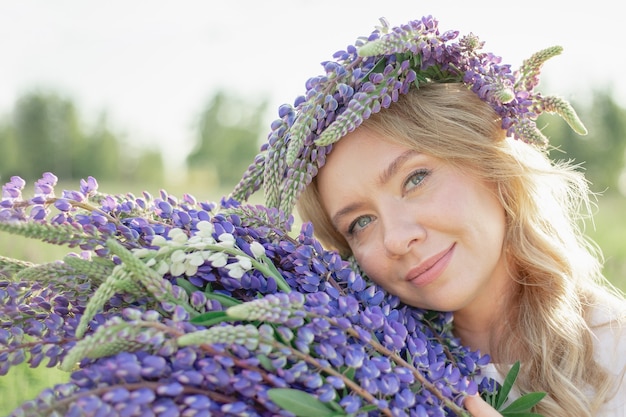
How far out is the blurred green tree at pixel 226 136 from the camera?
119 feet

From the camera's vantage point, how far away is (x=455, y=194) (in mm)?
2242

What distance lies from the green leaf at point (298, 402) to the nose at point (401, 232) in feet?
2.64

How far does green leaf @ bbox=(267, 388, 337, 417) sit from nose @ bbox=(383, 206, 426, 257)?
0.81 m

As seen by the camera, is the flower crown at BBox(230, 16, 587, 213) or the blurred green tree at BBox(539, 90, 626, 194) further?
the blurred green tree at BBox(539, 90, 626, 194)

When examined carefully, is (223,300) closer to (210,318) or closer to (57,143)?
(210,318)

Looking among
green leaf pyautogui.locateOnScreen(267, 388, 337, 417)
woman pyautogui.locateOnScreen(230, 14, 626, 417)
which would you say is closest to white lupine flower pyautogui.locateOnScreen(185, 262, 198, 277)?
green leaf pyautogui.locateOnScreen(267, 388, 337, 417)

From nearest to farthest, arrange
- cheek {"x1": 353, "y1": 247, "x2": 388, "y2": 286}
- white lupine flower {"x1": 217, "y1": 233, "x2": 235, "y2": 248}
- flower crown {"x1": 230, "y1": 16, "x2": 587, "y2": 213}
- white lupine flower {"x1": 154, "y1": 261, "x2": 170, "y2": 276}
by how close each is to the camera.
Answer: white lupine flower {"x1": 154, "y1": 261, "x2": 170, "y2": 276} → white lupine flower {"x1": 217, "y1": 233, "x2": 235, "y2": 248} → flower crown {"x1": 230, "y1": 16, "x2": 587, "y2": 213} → cheek {"x1": 353, "y1": 247, "x2": 388, "y2": 286}

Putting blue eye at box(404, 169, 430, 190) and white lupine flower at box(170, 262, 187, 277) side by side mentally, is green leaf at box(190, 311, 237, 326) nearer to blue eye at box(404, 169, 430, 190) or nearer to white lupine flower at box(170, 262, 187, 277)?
white lupine flower at box(170, 262, 187, 277)

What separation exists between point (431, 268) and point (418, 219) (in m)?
0.18

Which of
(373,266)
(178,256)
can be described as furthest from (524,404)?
(178,256)

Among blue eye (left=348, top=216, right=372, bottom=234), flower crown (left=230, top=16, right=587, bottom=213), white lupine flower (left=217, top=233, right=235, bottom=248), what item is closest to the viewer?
white lupine flower (left=217, top=233, right=235, bottom=248)

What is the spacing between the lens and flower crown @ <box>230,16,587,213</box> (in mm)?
2160

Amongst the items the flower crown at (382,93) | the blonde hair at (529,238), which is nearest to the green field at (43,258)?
the blonde hair at (529,238)

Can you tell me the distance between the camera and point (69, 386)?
4.51 ft
